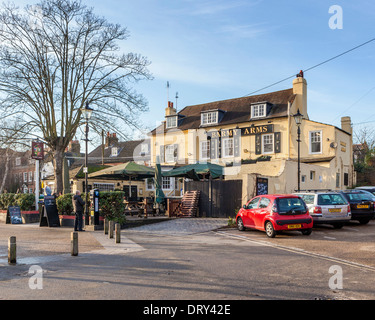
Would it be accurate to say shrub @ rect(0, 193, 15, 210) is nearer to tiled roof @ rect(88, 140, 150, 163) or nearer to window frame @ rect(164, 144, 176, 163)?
window frame @ rect(164, 144, 176, 163)

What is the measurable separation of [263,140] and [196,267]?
24.1 meters

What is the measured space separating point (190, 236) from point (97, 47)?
14999 millimetres

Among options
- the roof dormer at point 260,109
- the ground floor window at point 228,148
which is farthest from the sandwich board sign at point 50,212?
the roof dormer at point 260,109

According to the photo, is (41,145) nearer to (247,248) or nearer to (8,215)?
(8,215)

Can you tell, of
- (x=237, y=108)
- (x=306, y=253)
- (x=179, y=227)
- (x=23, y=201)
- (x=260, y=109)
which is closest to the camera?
(x=306, y=253)

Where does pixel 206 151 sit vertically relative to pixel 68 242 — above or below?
above

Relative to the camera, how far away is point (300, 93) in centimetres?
3111

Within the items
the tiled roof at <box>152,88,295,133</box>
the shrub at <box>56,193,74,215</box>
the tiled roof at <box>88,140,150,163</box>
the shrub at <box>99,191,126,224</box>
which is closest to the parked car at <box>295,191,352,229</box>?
the shrub at <box>99,191,126,224</box>

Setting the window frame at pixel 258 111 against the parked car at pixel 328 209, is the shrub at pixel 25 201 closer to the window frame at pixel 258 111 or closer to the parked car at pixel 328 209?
the parked car at pixel 328 209

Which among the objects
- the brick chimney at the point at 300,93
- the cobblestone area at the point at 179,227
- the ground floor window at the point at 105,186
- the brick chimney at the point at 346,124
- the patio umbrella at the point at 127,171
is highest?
the brick chimney at the point at 300,93

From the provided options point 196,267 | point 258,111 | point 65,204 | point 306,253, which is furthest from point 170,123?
point 196,267

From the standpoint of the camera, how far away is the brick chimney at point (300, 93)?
101 ft

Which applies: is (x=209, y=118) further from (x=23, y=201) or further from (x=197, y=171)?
(x=23, y=201)
